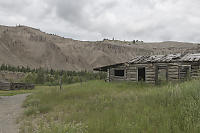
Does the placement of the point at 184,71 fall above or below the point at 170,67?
below

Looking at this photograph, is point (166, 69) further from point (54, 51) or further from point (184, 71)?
point (54, 51)

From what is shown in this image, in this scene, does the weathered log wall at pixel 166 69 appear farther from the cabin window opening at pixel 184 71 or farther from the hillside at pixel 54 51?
the hillside at pixel 54 51

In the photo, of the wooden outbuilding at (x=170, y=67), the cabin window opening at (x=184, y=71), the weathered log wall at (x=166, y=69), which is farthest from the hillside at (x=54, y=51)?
the weathered log wall at (x=166, y=69)

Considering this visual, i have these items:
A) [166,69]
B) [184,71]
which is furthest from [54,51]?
[184,71]

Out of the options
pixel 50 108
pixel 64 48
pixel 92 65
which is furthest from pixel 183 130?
pixel 64 48

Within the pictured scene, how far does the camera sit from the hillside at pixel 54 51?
164 feet

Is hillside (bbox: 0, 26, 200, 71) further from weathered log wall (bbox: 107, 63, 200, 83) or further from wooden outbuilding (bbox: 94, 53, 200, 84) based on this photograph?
weathered log wall (bbox: 107, 63, 200, 83)

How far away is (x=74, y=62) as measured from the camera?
5841 cm

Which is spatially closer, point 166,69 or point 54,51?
point 166,69

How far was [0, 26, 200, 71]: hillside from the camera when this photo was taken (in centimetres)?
5000

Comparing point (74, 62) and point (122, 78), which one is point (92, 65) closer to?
point (74, 62)

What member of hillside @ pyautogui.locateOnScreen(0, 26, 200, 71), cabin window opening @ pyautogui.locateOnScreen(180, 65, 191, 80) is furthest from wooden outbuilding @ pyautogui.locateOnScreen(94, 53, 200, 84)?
hillside @ pyautogui.locateOnScreen(0, 26, 200, 71)

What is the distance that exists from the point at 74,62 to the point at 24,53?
17.4 m

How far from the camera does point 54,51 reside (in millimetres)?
56906
